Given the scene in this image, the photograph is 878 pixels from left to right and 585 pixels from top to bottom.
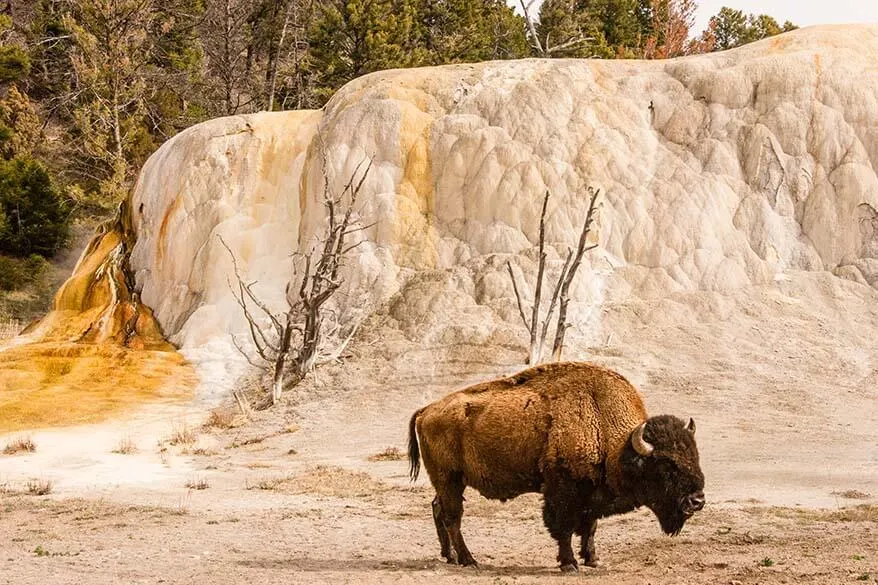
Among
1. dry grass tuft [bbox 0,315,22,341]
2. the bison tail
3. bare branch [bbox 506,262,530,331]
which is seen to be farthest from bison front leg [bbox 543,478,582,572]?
dry grass tuft [bbox 0,315,22,341]

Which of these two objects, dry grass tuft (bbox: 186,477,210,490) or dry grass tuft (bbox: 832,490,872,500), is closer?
dry grass tuft (bbox: 832,490,872,500)

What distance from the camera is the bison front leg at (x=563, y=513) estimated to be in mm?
7848

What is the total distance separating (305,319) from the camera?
21625 mm

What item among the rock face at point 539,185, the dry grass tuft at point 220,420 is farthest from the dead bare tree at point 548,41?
the dry grass tuft at point 220,420

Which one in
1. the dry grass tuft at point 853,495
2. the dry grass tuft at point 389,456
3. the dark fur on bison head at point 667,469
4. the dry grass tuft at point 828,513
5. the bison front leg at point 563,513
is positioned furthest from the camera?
the dry grass tuft at point 389,456

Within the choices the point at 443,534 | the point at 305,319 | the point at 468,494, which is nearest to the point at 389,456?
the point at 468,494

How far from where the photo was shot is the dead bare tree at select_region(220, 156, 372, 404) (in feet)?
68.0

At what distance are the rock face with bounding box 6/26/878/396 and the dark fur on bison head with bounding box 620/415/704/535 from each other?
14.7 meters

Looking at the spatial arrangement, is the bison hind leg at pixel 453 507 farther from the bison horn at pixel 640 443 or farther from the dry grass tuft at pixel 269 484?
the dry grass tuft at pixel 269 484

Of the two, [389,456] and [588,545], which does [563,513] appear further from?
[389,456]

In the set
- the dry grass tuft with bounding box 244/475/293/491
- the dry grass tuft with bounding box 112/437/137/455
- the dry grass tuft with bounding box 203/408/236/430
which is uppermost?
the dry grass tuft with bounding box 244/475/293/491

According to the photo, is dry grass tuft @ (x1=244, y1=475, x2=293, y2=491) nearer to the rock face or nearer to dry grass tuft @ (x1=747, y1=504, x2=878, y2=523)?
dry grass tuft @ (x1=747, y1=504, x2=878, y2=523)

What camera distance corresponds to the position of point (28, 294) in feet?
118

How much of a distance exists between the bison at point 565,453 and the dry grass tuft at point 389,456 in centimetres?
678
